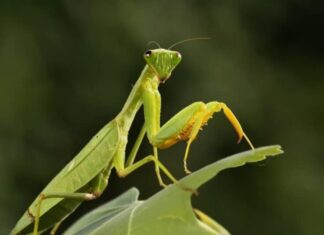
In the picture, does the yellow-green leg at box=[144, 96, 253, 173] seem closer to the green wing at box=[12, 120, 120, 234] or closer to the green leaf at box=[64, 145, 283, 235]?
the green wing at box=[12, 120, 120, 234]

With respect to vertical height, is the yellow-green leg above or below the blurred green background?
above

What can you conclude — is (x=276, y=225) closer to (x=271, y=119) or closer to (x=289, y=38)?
(x=271, y=119)

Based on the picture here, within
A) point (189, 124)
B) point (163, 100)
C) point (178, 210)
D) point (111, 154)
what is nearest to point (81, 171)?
point (111, 154)

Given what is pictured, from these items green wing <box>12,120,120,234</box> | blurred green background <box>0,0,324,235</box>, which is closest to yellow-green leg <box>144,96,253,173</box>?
green wing <box>12,120,120,234</box>

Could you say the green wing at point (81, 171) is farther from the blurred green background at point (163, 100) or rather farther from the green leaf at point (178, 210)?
the blurred green background at point (163, 100)

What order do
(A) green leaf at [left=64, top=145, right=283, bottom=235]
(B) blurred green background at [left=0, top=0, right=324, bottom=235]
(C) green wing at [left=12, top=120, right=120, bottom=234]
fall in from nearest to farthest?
(A) green leaf at [left=64, top=145, right=283, bottom=235] < (C) green wing at [left=12, top=120, right=120, bottom=234] < (B) blurred green background at [left=0, top=0, right=324, bottom=235]

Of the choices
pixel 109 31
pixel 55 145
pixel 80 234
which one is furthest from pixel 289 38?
pixel 80 234

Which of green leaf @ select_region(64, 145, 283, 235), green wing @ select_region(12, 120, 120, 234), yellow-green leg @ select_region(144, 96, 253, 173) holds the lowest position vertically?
green wing @ select_region(12, 120, 120, 234)

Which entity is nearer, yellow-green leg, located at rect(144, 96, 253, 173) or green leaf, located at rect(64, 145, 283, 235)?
green leaf, located at rect(64, 145, 283, 235)

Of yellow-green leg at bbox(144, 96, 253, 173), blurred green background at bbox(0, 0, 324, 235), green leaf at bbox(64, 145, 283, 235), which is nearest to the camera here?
green leaf at bbox(64, 145, 283, 235)
